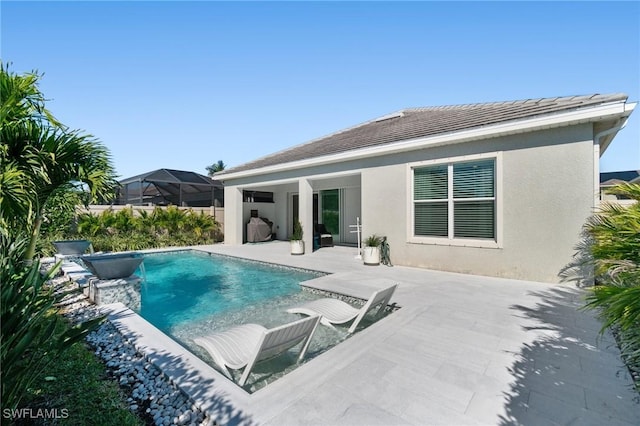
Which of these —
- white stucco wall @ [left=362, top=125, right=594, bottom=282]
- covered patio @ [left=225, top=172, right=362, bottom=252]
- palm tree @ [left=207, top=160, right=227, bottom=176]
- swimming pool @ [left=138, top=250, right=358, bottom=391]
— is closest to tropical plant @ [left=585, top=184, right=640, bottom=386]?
white stucco wall @ [left=362, top=125, right=594, bottom=282]

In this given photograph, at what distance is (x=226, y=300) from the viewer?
7844mm

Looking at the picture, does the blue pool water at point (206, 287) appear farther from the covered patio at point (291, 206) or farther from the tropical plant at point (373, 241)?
the covered patio at point (291, 206)

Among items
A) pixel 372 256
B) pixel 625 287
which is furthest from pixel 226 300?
pixel 625 287

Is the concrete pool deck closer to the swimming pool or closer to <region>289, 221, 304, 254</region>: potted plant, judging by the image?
the swimming pool

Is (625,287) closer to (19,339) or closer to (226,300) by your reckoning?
(19,339)

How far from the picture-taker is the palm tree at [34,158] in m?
4.09

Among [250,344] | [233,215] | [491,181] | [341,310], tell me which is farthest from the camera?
[233,215]

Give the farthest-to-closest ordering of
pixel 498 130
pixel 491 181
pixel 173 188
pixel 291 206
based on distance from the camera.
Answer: pixel 173 188 < pixel 291 206 < pixel 491 181 < pixel 498 130

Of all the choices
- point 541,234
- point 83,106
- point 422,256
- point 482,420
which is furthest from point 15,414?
point 83,106

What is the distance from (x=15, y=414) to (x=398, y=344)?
421cm

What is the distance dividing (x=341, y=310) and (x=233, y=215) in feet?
46.1

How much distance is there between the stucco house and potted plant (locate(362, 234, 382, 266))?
49cm

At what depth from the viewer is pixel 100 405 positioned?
2.81 m

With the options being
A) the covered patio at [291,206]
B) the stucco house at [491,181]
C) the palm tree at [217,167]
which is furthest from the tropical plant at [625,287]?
the palm tree at [217,167]
